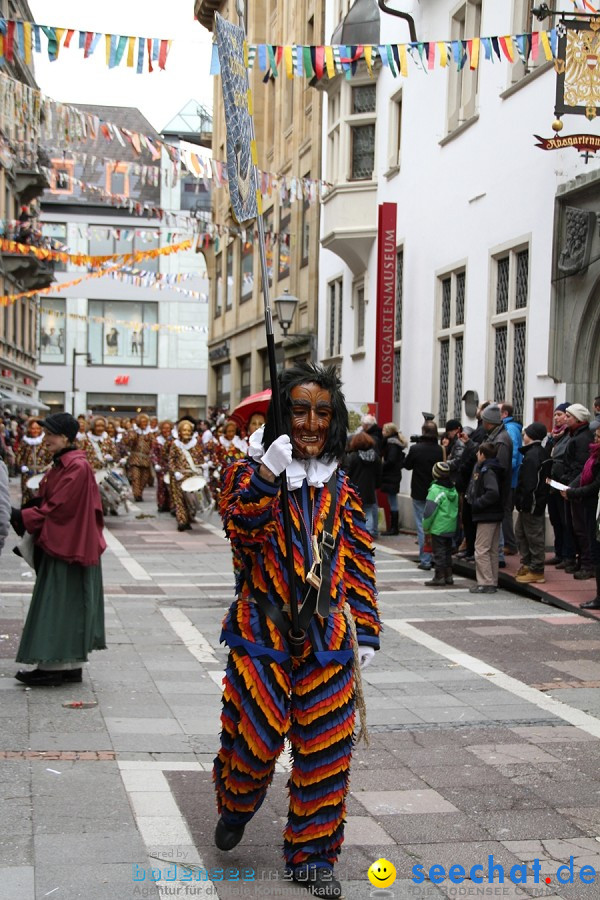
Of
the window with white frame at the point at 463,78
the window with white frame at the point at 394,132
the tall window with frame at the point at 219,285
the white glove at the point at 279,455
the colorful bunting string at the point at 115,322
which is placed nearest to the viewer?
the white glove at the point at 279,455

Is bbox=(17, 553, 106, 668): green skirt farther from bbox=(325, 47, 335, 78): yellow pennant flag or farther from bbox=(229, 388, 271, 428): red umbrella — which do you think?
bbox=(229, 388, 271, 428): red umbrella

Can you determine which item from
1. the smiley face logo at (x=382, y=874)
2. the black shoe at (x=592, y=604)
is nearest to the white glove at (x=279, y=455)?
the smiley face logo at (x=382, y=874)

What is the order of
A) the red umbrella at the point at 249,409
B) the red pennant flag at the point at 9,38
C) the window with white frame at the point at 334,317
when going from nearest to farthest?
the red pennant flag at the point at 9,38 < the red umbrella at the point at 249,409 < the window with white frame at the point at 334,317

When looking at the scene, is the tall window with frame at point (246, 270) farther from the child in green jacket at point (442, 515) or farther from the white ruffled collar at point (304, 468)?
the white ruffled collar at point (304, 468)

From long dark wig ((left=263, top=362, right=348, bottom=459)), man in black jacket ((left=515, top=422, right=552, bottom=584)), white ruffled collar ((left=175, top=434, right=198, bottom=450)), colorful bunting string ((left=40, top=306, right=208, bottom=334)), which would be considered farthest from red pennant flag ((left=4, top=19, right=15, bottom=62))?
colorful bunting string ((left=40, top=306, right=208, bottom=334))

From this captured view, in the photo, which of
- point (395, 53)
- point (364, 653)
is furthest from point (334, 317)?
point (364, 653)

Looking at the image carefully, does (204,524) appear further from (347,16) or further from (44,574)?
(44,574)

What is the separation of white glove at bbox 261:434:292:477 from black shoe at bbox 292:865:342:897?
141 centimetres

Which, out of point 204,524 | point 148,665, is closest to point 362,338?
point 204,524

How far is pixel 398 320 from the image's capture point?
21.8 meters

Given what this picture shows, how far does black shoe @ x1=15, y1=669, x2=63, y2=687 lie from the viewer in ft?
24.6

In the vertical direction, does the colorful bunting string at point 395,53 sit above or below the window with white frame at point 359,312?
above

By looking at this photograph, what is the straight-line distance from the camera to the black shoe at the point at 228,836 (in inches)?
171

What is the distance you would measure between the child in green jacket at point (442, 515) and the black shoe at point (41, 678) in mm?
5976
